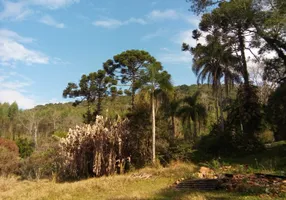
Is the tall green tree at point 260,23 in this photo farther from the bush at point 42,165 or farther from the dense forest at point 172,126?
the bush at point 42,165

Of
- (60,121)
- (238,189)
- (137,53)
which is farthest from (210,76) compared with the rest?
(60,121)

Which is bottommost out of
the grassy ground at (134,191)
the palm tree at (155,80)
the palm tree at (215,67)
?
the grassy ground at (134,191)

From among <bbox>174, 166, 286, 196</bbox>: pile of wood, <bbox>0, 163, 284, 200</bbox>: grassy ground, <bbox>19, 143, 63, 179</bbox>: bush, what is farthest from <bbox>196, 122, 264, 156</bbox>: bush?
<bbox>19, 143, 63, 179</bbox>: bush

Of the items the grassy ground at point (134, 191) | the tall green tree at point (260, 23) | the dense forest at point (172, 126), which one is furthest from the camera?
the dense forest at point (172, 126)

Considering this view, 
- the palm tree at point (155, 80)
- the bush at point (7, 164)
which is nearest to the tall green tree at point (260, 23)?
the palm tree at point (155, 80)

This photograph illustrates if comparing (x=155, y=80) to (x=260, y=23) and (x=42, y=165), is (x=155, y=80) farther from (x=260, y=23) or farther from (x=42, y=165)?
(x=42, y=165)

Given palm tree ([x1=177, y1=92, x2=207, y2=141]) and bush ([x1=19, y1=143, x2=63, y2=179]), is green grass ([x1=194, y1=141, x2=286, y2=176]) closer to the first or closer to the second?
bush ([x1=19, y1=143, x2=63, y2=179])

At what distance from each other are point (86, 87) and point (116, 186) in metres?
18.3

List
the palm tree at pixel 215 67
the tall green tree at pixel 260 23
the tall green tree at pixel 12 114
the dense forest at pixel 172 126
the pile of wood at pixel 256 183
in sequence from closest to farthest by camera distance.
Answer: the pile of wood at pixel 256 183 → the tall green tree at pixel 260 23 → the dense forest at pixel 172 126 → the palm tree at pixel 215 67 → the tall green tree at pixel 12 114

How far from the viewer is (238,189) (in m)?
7.90

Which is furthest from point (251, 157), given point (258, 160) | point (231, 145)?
point (231, 145)

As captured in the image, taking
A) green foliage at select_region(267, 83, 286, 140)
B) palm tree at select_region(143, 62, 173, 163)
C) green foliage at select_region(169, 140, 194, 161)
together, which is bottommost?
green foliage at select_region(169, 140, 194, 161)

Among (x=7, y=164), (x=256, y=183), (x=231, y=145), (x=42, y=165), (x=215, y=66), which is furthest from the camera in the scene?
(x=215, y=66)

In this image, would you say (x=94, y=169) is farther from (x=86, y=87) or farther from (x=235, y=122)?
(x=86, y=87)
